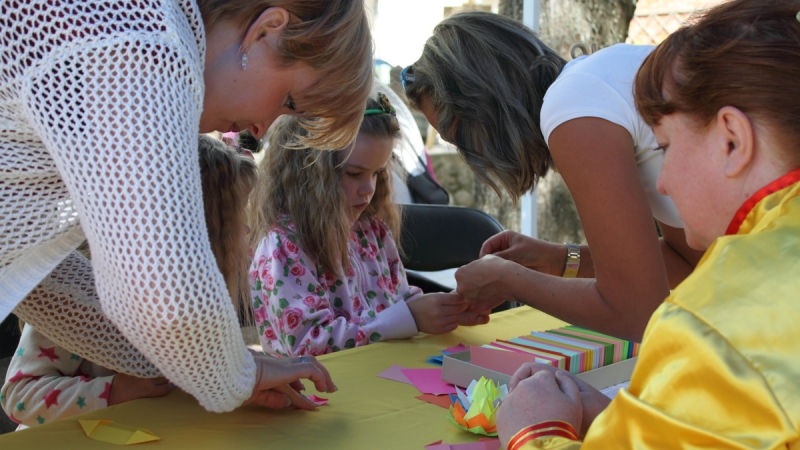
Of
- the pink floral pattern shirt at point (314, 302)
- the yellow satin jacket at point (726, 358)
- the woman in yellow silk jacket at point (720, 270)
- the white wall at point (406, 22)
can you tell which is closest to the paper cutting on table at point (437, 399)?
Result: the woman in yellow silk jacket at point (720, 270)

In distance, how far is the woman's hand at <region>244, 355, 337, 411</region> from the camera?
1127 millimetres

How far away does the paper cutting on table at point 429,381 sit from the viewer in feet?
4.33

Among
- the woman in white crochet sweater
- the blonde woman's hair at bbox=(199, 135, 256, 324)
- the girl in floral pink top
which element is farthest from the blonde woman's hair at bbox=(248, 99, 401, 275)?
the woman in white crochet sweater

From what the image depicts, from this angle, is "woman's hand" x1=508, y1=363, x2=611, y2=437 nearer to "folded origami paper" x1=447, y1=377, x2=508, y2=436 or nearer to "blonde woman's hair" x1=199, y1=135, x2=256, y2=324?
"folded origami paper" x1=447, y1=377, x2=508, y2=436

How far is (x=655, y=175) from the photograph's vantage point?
1.40 m

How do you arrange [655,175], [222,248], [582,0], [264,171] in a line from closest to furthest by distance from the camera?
[655,175], [222,248], [264,171], [582,0]

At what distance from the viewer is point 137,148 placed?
0.81 metres

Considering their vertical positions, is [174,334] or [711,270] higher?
[711,270]

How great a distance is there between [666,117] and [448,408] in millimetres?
610

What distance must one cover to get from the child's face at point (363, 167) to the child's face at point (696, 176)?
1.18m

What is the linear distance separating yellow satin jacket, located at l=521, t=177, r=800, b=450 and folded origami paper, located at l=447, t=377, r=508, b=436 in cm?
37

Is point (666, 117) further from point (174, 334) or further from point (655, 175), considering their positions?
point (174, 334)

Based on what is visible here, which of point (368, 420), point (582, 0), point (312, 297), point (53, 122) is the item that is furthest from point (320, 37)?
point (582, 0)

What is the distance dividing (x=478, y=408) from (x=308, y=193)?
99cm
